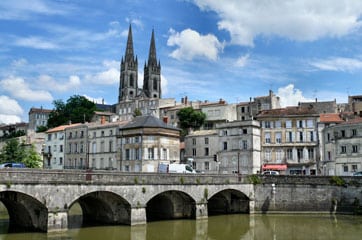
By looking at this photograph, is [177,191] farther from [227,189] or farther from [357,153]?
[357,153]

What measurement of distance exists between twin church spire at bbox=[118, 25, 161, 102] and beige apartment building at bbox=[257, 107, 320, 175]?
253 ft

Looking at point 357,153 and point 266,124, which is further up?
point 266,124

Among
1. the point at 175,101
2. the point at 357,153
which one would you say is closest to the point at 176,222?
the point at 357,153

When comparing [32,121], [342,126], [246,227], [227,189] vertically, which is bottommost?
[246,227]

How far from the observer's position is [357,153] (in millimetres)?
46250

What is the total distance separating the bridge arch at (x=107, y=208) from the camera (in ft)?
101

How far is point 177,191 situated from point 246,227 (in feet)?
20.1

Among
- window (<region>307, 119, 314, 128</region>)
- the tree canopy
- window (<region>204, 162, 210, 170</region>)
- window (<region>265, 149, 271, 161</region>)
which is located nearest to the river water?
window (<region>265, 149, 271, 161</region>)

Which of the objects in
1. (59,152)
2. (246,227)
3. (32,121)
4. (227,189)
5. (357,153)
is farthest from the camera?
(32,121)

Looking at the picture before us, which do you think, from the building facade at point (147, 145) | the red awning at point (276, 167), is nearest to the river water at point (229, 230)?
the building facade at point (147, 145)

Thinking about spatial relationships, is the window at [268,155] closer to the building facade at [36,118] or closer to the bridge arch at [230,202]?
the bridge arch at [230,202]

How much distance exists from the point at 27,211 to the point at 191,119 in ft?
163

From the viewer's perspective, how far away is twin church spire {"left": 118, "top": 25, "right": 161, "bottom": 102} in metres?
130

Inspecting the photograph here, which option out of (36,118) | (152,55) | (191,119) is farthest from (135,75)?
(191,119)
